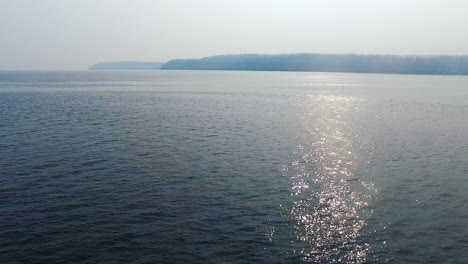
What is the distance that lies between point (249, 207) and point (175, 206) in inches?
171

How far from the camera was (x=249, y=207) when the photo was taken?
2230 centimetres

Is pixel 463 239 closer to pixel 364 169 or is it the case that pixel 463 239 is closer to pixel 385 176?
pixel 385 176

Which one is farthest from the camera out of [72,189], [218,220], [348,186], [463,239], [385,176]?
[385,176]

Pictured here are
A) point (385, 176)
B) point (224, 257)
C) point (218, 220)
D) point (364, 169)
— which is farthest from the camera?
point (364, 169)

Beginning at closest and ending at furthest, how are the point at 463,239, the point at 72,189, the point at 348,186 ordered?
the point at 463,239 → the point at 72,189 → the point at 348,186

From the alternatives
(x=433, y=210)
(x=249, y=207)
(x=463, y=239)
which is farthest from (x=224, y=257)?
(x=433, y=210)

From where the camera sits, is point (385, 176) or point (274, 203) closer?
point (274, 203)

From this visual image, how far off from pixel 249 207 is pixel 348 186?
820cm

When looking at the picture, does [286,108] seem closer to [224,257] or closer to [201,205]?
[201,205]

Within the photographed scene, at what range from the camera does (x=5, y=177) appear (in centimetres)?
2697

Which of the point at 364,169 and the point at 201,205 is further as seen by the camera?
the point at 364,169

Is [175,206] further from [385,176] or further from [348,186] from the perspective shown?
[385,176]

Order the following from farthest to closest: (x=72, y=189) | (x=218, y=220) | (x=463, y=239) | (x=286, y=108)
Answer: (x=286, y=108) → (x=72, y=189) → (x=218, y=220) → (x=463, y=239)

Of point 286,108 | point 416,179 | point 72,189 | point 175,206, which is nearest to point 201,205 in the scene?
point 175,206
